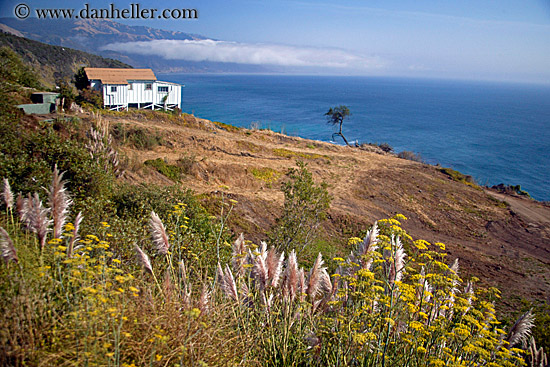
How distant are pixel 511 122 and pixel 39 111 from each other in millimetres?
120467

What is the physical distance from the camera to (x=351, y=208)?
2139 cm

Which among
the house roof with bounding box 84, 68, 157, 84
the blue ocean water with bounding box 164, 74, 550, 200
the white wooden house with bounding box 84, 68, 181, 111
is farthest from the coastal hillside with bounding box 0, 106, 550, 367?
the blue ocean water with bounding box 164, 74, 550, 200

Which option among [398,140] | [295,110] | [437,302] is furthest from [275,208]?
[295,110]

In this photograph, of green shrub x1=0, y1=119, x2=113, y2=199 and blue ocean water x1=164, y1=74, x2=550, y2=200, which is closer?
green shrub x1=0, y1=119, x2=113, y2=199

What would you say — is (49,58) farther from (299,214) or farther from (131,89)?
(299,214)

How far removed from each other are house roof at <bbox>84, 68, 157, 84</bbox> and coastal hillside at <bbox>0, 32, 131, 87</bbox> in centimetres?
2391

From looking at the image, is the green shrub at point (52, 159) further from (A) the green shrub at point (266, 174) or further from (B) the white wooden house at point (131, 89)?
(B) the white wooden house at point (131, 89)

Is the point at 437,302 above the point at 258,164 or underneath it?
above

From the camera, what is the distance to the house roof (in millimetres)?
35906

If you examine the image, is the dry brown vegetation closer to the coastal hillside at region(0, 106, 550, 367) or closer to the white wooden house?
the coastal hillside at region(0, 106, 550, 367)

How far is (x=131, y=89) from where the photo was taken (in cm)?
3753

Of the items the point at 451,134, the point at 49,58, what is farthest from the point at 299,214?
the point at 451,134

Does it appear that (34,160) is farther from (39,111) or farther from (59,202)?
(39,111)

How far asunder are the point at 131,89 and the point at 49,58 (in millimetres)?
43807
